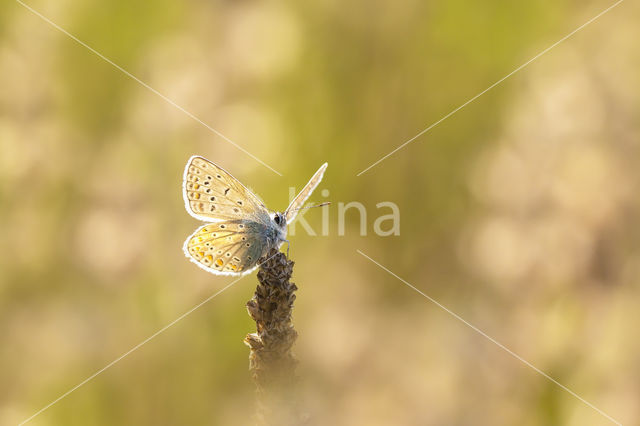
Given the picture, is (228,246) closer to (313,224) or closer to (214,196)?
(214,196)

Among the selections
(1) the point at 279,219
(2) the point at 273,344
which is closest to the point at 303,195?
(1) the point at 279,219

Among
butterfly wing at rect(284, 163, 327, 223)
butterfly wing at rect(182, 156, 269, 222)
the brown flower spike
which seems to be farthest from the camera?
butterfly wing at rect(182, 156, 269, 222)

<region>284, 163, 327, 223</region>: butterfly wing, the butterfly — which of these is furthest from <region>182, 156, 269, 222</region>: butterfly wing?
<region>284, 163, 327, 223</region>: butterfly wing

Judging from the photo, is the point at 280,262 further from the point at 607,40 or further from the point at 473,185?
the point at 607,40

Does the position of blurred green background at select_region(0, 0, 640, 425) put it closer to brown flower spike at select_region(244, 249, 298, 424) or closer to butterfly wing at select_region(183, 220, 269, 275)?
butterfly wing at select_region(183, 220, 269, 275)

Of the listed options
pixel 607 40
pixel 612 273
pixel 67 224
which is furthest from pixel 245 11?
pixel 612 273

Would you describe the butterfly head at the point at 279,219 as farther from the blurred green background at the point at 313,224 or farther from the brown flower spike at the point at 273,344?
the brown flower spike at the point at 273,344

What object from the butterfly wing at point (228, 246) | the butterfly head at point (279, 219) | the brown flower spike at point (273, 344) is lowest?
the butterfly wing at point (228, 246)

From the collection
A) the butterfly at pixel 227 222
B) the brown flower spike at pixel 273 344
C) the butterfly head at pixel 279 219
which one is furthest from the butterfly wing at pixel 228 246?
the brown flower spike at pixel 273 344
